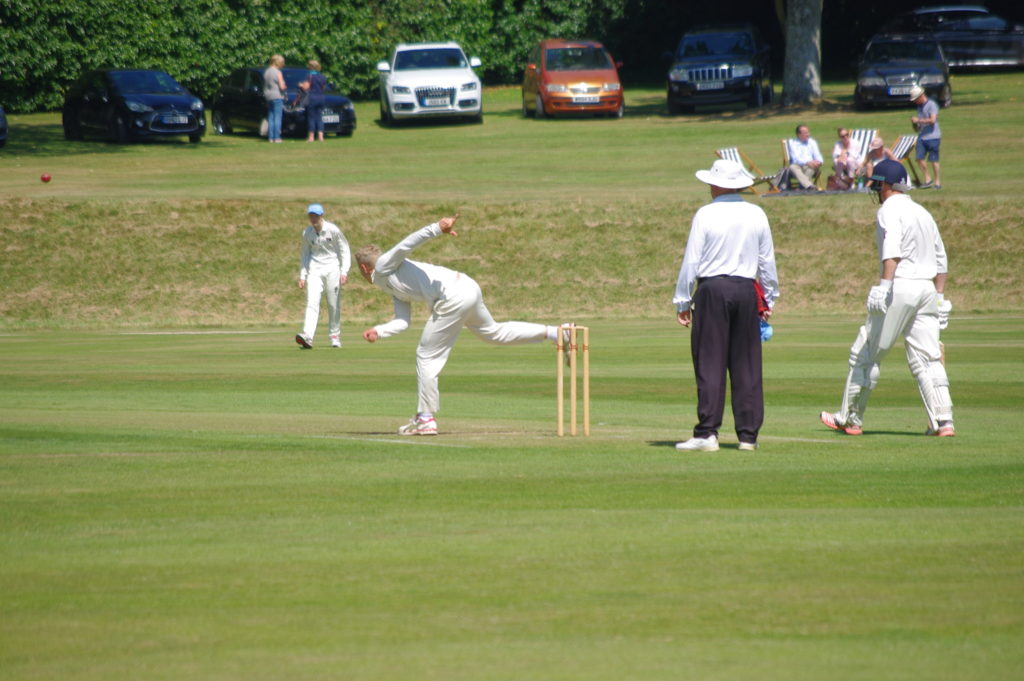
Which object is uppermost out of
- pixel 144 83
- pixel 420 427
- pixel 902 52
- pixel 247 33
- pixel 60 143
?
pixel 247 33

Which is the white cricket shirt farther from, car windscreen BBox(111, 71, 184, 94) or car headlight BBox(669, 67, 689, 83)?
car headlight BBox(669, 67, 689, 83)

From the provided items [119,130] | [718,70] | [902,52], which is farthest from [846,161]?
[119,130]

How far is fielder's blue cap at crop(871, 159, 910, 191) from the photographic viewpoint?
9.83 meters

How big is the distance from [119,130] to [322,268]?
17.5 m

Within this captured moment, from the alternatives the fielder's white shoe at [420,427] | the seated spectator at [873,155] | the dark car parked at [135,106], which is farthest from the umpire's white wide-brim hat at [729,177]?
the dark car parked at [135,106]

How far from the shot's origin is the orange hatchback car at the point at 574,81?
127 feet

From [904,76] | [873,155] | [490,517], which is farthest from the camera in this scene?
[904,76]

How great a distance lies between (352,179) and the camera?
29.7m

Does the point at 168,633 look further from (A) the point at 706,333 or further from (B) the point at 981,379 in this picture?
(B) the point at 981,379

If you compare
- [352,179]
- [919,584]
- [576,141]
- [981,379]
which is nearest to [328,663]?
[919,584]

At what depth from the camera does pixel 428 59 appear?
38.7m

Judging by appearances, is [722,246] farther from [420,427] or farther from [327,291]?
[327,291]

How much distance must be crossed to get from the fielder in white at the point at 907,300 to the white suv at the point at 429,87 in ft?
93.2

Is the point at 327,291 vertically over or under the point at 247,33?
under
